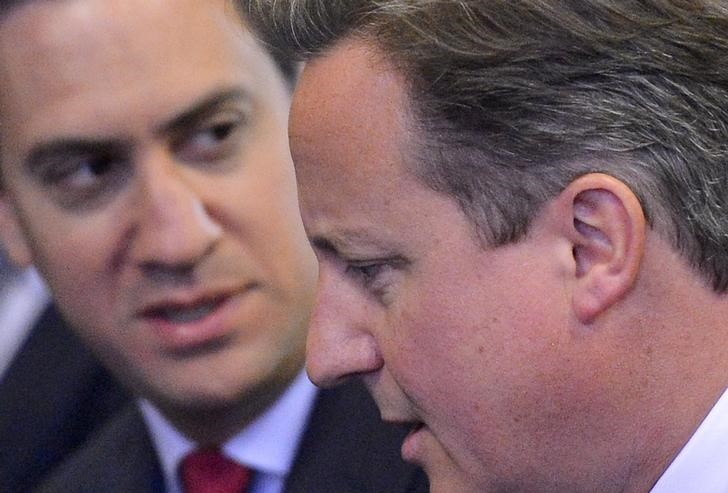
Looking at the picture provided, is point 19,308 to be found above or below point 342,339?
below

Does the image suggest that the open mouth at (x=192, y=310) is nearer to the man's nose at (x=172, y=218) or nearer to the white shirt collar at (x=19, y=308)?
the man's nose at (x=172, y=218)

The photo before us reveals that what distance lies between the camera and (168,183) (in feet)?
4.88

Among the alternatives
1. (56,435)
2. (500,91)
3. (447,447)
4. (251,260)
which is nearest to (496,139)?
(500,91)

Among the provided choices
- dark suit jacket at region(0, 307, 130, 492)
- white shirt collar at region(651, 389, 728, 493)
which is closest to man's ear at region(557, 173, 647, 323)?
white shirt collar at region(651, 389, 728, 493)

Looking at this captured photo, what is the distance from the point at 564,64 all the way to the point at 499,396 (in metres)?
0.28

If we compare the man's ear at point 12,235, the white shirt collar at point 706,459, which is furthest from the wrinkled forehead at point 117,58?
the white shirt collar at point 706,459

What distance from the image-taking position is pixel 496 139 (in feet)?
3.50

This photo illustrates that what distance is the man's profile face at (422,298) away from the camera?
42.4 inches

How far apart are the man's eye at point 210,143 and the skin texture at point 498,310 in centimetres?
33

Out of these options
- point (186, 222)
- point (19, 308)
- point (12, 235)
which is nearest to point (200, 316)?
point (186, 222)

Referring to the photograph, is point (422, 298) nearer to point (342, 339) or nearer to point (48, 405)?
point (342, 339)

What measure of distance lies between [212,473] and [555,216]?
2.35 feet

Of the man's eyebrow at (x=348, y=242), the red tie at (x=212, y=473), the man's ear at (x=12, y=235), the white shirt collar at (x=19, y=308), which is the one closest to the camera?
the man's eyebrow at (x=348, y=242)

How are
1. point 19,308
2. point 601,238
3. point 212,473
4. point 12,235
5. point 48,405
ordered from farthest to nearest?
point 19,308
point 48,405
point 12,235
point 212,473
point 601,238
